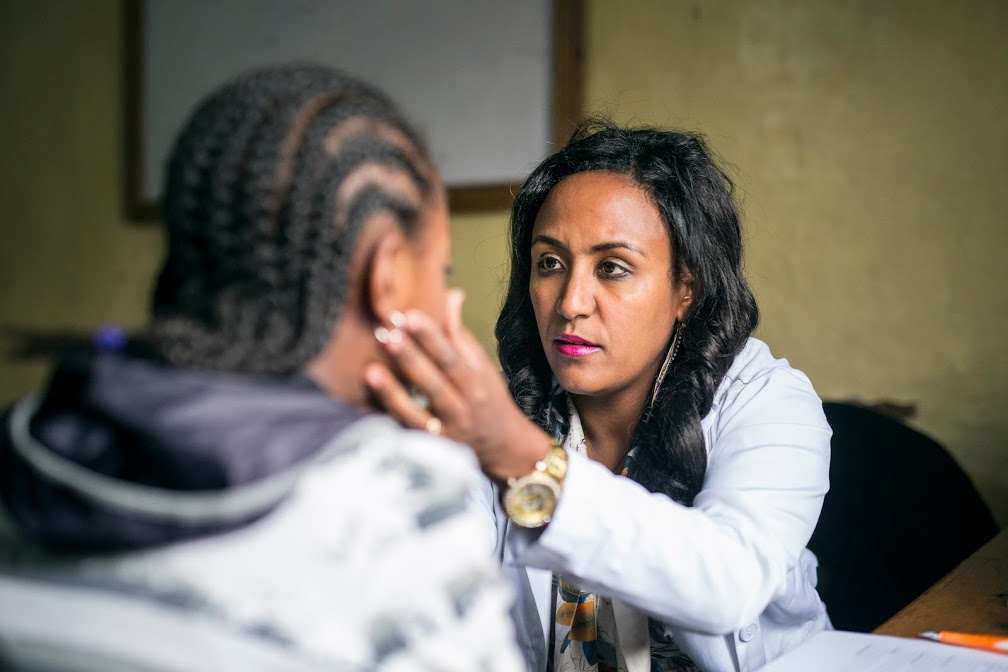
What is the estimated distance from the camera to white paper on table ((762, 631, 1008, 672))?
3.18 ft

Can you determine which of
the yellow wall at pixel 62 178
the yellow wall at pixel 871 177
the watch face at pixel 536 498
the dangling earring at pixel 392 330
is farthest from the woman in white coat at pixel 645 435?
the yellow wall at pixel 62 178

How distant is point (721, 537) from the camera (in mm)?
1067

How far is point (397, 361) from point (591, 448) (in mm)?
882

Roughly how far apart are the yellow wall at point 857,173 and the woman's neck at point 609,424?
0.73 meters

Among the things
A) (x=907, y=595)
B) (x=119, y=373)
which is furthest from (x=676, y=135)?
(x=119, y=373)

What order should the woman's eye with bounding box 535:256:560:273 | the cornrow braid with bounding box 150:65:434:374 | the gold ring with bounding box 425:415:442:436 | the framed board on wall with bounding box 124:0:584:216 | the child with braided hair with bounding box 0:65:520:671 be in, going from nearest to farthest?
1. the child with braided hair with bounding box 0:65:520:671
2. the cornrow braid with bounding box 150:65:434:374
3. the gold ring with bounding box 425:415:442:436
4. the woman's eye with bounding box 535:256:560:273
5. the framed board on wall with bounding box 124:0:584:216

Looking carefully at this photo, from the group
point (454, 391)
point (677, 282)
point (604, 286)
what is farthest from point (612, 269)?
point (454, 391)

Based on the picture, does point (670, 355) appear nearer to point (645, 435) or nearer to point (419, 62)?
point (645, 435)

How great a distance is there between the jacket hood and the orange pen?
0.79m

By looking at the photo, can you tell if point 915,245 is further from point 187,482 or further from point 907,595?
point 187,482

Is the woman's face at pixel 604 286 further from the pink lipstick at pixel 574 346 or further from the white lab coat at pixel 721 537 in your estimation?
the white lab coat at pixel 721 537

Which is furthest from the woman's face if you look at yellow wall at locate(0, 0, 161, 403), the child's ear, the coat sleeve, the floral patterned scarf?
yellow wall at locate(0, 0, 161, 403)

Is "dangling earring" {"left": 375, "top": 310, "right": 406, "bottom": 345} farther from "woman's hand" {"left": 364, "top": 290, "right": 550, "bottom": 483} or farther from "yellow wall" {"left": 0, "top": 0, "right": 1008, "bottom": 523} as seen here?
"yellow wall" {"left": 0, "top": 0, "right": 1008, "bottom": 523}

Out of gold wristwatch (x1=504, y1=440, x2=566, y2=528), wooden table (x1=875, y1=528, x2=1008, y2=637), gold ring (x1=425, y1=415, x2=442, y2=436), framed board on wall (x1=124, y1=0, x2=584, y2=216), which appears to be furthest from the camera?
framed board on wall (x1=124, y1=0, x2=584, y2=216)
